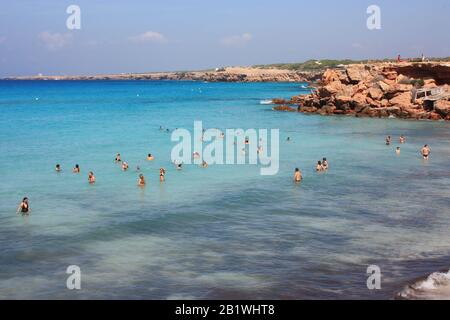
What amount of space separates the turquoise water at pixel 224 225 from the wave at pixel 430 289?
479 millimetres

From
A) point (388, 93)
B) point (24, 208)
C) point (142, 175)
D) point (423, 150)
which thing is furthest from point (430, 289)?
point (388, 93)

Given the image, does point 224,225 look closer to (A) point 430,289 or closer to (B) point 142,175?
(A) point 430,289

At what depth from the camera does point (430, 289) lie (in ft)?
54.7

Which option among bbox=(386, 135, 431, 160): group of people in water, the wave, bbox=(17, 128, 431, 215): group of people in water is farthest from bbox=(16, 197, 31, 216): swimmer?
bbox=(386, 135, 431, 160): group of people in water

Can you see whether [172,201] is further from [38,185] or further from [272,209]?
[38,185]

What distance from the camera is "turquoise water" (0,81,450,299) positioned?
18.0 m

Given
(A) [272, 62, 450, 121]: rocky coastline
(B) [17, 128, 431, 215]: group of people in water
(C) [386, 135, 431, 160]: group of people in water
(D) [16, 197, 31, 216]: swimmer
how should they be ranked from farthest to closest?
(A) [272, 62, 450, 121]: rocky coastline
(C) [386, 135, 431, 160]: group of people in water
(B) [17, 128, 431, 215]: group of people in water
(D) [16, 197, 31, 216]: swimmer

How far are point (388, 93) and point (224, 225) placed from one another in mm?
56247

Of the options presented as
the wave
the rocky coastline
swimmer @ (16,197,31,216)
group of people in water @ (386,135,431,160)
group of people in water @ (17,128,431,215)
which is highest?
the rocky coastline

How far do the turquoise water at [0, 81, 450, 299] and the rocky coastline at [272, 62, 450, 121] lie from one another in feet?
80.2

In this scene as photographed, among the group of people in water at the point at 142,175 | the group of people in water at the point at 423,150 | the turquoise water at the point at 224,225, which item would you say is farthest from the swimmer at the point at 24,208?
the group of people in water at the point at 423,150

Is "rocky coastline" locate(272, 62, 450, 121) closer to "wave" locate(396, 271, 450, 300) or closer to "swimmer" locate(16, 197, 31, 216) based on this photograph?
"wave" locate(396, 271, 450, 300)

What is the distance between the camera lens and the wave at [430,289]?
52.9 ft
